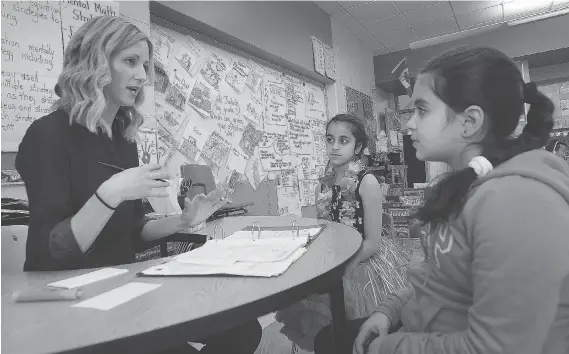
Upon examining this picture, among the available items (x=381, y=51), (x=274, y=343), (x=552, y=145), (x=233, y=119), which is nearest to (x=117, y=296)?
(x=274, y=343)

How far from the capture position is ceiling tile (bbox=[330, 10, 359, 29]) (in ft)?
16.6

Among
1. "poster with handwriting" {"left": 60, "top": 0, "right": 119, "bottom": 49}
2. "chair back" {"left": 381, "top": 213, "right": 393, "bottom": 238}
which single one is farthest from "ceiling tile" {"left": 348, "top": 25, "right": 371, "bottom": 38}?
"poster with handwriting" {"left": 60, "top": 0, "right": 119, "bottom": 49}

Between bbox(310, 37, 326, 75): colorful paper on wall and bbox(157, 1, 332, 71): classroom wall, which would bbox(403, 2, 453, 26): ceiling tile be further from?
bbox(310, 37, 326, 75): colorful paper on wall

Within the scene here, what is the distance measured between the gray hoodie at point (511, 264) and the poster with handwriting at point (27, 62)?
5.87 ft

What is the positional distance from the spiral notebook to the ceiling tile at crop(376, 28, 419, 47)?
17.4 feet

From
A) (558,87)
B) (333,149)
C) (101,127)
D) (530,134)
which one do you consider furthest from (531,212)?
(558,87)

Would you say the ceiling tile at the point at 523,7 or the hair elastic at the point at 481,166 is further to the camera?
the ceiling tile at the point at 523,7

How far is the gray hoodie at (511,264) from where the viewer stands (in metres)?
0.58

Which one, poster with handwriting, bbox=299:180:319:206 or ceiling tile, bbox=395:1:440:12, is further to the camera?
ceiling tile, bbox=395:1:440:12

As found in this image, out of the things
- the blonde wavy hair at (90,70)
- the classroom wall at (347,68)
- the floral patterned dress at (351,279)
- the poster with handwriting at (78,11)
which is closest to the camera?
the blonde wavy hair at (90,70)

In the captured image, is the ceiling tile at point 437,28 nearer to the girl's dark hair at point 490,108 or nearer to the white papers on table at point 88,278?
the girl's dark hair at point 490,108

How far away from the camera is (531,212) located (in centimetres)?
58

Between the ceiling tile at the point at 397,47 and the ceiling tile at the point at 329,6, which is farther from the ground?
the ceiling tile at the point at 329,6

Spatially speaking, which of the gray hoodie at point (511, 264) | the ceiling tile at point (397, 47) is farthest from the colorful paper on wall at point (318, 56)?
the gray hoodie at point (511, 264)
